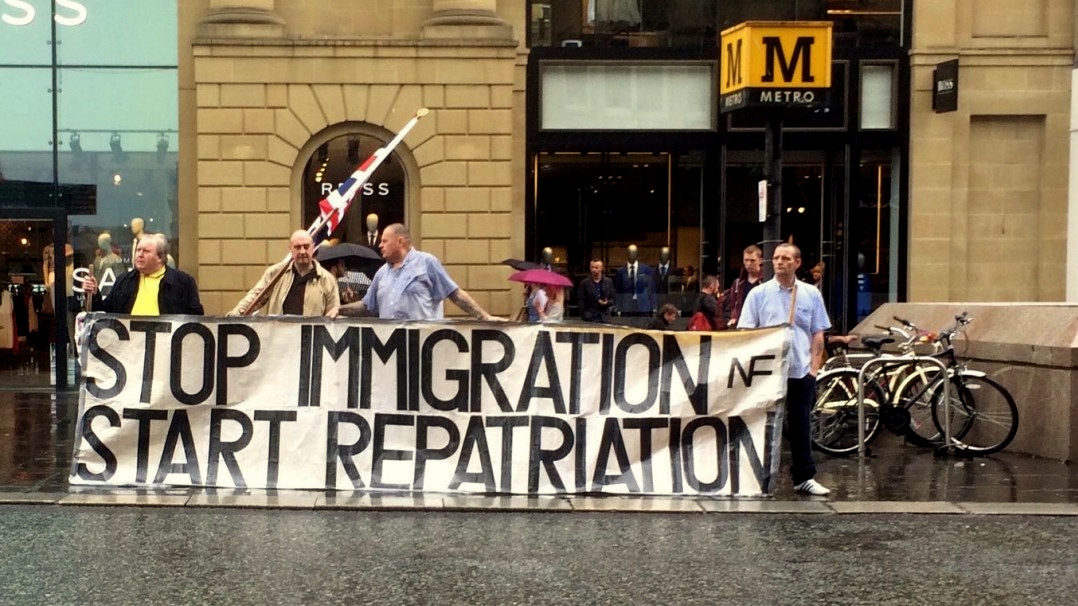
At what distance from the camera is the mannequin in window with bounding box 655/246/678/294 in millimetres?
21266

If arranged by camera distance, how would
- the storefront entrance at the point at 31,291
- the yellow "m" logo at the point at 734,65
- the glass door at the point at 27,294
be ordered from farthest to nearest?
the glass door at the point at 27,294 → the storefront entrance at the point at 31,291 → the yellow "m" logo at the point at 734,65

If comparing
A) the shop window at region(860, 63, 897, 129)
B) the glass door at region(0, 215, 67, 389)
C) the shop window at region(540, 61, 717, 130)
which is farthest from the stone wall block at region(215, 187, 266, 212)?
the shop window at region(860, 63, 897, 129)

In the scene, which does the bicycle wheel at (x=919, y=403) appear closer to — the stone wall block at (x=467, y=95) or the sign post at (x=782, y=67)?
the sign post at (x=782, y=67)

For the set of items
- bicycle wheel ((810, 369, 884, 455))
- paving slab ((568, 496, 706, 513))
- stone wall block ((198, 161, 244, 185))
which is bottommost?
paving slab ((568, 496, 706, 513))

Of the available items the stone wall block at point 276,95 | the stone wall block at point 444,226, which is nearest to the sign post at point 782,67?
the stone wall block at point 444,226

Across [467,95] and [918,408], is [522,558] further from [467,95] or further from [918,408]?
[467,95]

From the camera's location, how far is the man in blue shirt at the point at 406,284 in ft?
35.6

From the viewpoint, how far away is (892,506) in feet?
30.5

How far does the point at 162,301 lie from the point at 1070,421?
23.3ft

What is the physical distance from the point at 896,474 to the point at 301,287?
4.77 meters

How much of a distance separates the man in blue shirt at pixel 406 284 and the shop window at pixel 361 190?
9.80 meters

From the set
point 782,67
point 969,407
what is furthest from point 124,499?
point 782,67

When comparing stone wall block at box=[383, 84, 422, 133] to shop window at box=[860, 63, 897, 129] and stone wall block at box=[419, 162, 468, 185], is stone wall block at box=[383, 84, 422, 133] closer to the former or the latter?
stone wall block at box=[419, 162, 468, 185]

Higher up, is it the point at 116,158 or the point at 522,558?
the point at 116,158
